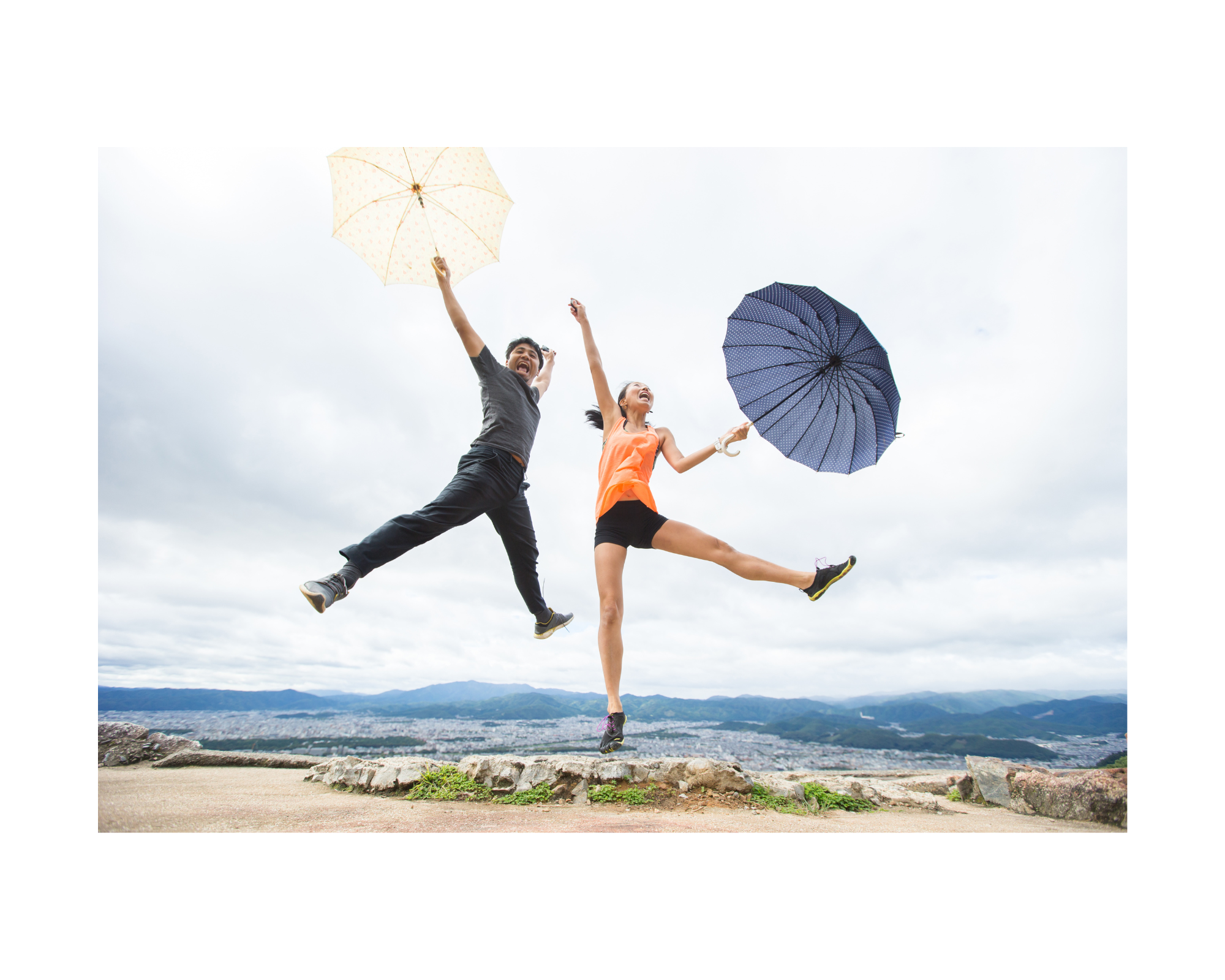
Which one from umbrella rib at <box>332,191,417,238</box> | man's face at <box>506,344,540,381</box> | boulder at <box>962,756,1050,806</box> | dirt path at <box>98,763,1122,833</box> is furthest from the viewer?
boulder at <box>962,756,1050,806</box>

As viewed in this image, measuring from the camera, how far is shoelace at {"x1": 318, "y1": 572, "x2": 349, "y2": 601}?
2.67 m

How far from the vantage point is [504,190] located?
A: 3723 mm

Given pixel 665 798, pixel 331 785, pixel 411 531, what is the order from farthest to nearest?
pixel 331 785 → pixel 665 798 → pixel 411 531

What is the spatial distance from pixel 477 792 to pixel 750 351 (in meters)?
4.13

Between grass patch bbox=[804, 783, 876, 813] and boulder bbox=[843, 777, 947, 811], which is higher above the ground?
grass patch bbox=[804, 783, 876, 813]

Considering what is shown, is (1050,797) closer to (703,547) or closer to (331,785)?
(703,547)

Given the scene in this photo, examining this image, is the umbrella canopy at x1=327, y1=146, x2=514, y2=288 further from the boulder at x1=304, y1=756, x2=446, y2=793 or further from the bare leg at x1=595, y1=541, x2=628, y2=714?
the boulder at x1=304, y1=756, x2=446, y2=793

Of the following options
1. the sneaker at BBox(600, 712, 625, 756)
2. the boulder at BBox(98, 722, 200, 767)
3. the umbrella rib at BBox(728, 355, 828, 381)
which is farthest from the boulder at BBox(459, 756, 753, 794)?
the boulder at BBox(98, 722, 200, 767)

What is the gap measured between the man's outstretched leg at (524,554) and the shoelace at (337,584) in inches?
42.6

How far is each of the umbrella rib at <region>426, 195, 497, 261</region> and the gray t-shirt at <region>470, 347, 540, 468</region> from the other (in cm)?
82

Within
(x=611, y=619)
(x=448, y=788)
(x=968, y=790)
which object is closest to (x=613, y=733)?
(x=611, y=619)

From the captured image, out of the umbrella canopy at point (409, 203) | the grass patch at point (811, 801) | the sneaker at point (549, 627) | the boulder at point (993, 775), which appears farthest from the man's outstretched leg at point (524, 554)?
the boulder at point (993, 775)

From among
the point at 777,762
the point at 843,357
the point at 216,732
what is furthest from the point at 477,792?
the point at 216,732

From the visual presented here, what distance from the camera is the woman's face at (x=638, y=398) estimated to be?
3885 millimetres
